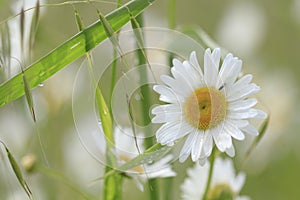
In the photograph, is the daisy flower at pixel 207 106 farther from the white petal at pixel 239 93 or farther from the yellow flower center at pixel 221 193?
the yellow flower center at pixel 221 193

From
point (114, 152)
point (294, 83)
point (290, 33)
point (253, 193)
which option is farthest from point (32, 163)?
point (290, 33)

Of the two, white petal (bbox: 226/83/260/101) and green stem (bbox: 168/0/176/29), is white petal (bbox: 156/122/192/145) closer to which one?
white petal (bbox: 226/83/260/101)

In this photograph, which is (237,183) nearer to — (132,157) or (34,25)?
(132,157)

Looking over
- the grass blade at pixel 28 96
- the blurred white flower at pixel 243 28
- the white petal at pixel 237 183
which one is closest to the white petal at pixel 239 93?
the grass blade at pixel 28 96

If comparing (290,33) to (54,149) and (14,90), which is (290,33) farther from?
(14,90)

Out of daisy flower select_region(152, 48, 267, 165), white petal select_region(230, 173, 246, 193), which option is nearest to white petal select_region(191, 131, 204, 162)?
daisy flower select_region(152, 48, 267, 165)

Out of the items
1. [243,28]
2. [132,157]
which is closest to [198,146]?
[132,157]
